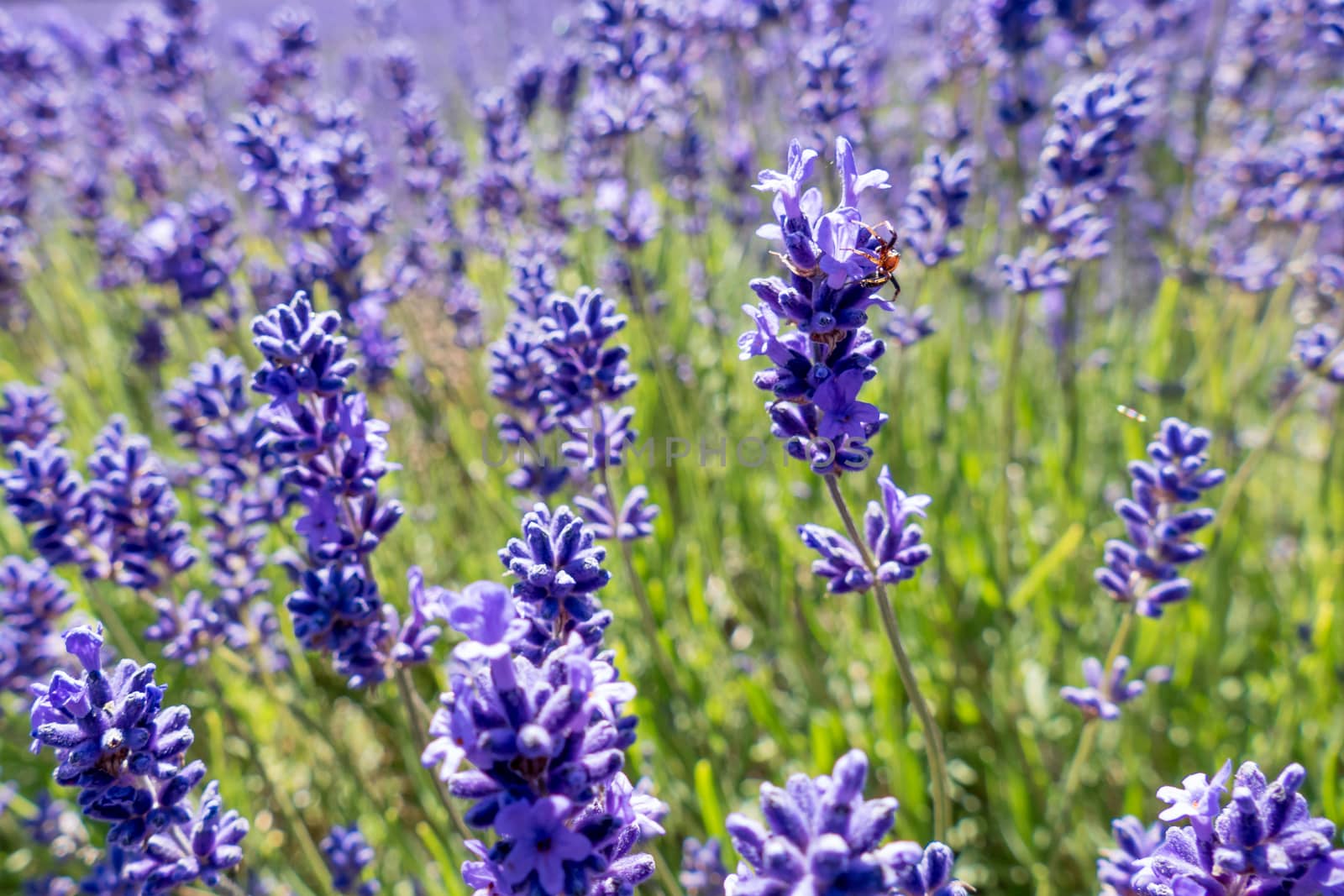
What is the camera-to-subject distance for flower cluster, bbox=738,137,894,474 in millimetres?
1406

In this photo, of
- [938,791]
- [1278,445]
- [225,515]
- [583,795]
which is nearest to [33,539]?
[225,515]

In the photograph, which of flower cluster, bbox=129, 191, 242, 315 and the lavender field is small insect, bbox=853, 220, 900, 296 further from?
flower cluster, bbox=129, 191, 242, 315

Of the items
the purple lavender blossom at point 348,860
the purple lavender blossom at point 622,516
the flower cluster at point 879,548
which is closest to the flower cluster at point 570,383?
the purple lavender blossom at point 622,516

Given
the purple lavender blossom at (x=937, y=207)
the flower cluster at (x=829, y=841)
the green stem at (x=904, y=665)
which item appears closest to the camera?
the flower cluster at (x=829, y=841)

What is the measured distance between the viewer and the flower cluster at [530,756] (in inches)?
44.1

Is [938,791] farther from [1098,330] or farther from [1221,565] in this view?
[1098,330]

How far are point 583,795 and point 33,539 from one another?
189 centimetres

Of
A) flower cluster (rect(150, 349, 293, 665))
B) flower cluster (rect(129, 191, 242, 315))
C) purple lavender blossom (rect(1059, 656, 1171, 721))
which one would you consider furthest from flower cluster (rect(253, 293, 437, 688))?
flower cluster (rect(129, 191, 242, 315))

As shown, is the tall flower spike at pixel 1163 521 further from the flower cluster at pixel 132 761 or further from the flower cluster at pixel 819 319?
the flower cluster at pixel 132 761

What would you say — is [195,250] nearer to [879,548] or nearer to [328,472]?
[328,472]

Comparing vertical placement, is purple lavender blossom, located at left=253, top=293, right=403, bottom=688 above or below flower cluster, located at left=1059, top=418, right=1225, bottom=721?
above

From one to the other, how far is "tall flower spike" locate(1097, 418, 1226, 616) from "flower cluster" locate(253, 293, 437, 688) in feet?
5.23

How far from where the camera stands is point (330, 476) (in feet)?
5.86

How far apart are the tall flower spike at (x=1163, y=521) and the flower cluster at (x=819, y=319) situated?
0.85m
